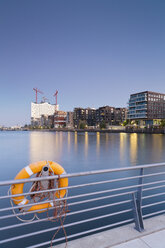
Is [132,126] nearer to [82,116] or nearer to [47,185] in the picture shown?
[82,116]

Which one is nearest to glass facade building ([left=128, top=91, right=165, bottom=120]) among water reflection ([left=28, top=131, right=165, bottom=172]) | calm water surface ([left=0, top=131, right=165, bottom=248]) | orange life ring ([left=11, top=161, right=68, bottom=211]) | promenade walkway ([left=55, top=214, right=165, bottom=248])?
water reflection ([left=28, top=131, right=165, bottom=172])

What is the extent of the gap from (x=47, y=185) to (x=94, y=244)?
1272 millimetres

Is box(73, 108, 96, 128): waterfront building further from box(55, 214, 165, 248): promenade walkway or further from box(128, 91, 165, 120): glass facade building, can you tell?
box(55, 214, 165, 248): promenade walkway

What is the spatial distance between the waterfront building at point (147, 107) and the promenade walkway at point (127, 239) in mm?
101033

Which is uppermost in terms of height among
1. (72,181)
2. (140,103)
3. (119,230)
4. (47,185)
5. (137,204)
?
(140,103)

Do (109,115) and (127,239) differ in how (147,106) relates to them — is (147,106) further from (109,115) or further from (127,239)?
(127,239)

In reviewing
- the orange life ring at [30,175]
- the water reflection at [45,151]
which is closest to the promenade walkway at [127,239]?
the orange life ring at [30,175]

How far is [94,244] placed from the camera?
278 cm

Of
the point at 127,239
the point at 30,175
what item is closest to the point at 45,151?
the point at 30,175

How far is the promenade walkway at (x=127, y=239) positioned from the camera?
109 inches

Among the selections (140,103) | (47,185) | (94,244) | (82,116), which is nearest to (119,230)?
(94,244)

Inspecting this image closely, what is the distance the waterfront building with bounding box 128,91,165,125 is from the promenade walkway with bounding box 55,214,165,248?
101 metres

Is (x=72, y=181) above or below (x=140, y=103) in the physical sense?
below

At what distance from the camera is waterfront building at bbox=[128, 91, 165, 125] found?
9806 cm
